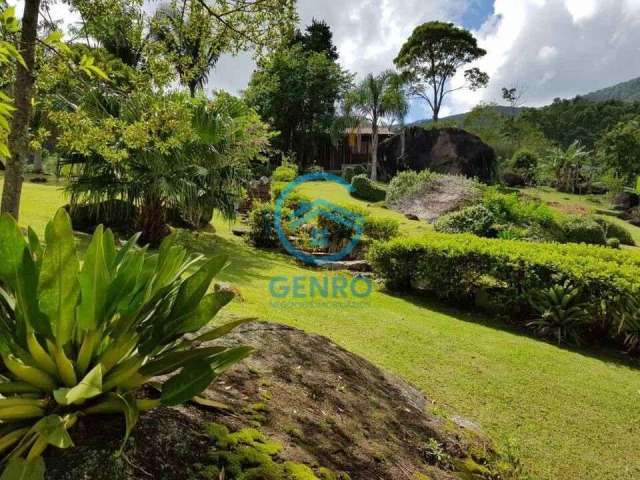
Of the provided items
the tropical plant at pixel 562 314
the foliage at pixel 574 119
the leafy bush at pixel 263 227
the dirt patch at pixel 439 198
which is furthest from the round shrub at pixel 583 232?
the foliage at pixel 574 119

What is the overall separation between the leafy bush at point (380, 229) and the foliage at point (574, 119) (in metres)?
60.5

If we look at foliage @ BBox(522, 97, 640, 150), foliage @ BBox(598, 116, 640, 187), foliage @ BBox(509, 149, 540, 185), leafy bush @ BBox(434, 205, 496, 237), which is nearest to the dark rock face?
foliage @ BBox(509, 149, 540, 185)

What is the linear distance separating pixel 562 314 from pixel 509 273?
3.42 feet

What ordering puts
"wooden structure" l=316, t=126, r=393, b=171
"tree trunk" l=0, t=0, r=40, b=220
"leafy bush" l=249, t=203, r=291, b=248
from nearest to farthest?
"tree trunk" l=0, t=0, r=40, b=220
"leafy bush" l=249, t=203, r=291, b=248
"wooden structure" l=316, t=126, r=393, b=171

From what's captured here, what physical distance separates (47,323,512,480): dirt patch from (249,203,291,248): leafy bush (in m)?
8.55

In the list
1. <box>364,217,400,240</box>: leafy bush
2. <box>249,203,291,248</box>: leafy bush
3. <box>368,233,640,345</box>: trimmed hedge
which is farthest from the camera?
<box>249,203,291,248</box>: leafy bush

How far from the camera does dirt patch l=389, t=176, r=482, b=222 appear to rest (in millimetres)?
17984

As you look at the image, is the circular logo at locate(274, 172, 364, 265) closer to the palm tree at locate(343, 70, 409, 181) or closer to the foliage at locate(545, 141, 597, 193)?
the palm tree at locate(343, 70, 409, 181)

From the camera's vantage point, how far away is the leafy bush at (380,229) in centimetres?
1198

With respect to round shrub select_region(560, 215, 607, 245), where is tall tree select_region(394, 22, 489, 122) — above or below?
above

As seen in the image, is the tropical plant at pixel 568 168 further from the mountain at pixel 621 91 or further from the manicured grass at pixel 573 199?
the mountain at pixel 621 91

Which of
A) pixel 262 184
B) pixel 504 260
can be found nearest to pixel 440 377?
pixel 504 260

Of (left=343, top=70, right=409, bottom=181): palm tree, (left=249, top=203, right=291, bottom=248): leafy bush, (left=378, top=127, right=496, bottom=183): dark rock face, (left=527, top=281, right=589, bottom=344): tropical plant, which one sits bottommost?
(left=527, top=281, right=589, bottom=344): tropical plant

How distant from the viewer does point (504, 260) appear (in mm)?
7652
